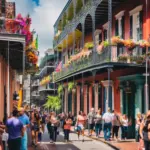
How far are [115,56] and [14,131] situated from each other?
445 inches

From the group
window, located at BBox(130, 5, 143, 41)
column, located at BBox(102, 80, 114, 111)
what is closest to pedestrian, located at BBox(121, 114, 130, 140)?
window, located at BBox(130, 5, 143, 41)

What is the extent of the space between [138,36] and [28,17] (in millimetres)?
7708

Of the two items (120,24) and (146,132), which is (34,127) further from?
(120,24)

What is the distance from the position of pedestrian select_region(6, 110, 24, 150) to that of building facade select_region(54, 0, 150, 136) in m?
10.4

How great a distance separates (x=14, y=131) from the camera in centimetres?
Answer: 1191

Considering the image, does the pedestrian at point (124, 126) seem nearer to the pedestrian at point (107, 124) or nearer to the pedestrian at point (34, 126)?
the pedestrian at point (107, 124)

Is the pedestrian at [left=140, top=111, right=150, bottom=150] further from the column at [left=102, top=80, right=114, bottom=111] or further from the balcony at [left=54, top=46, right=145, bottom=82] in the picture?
the column at [left=102, top=80, right=114, bottom=111]

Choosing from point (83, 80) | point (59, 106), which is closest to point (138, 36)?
point (83, 80)

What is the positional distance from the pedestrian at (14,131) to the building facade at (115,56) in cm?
1045

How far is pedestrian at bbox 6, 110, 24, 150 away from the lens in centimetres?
1191

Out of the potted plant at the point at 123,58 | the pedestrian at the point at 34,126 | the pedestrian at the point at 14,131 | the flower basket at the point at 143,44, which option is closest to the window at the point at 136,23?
the flower basket at the point at 143,44

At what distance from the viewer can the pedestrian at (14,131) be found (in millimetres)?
11906

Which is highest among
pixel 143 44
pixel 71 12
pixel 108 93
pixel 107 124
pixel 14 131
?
pixel 71 12

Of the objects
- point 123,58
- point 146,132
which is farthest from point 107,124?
point 146,132
